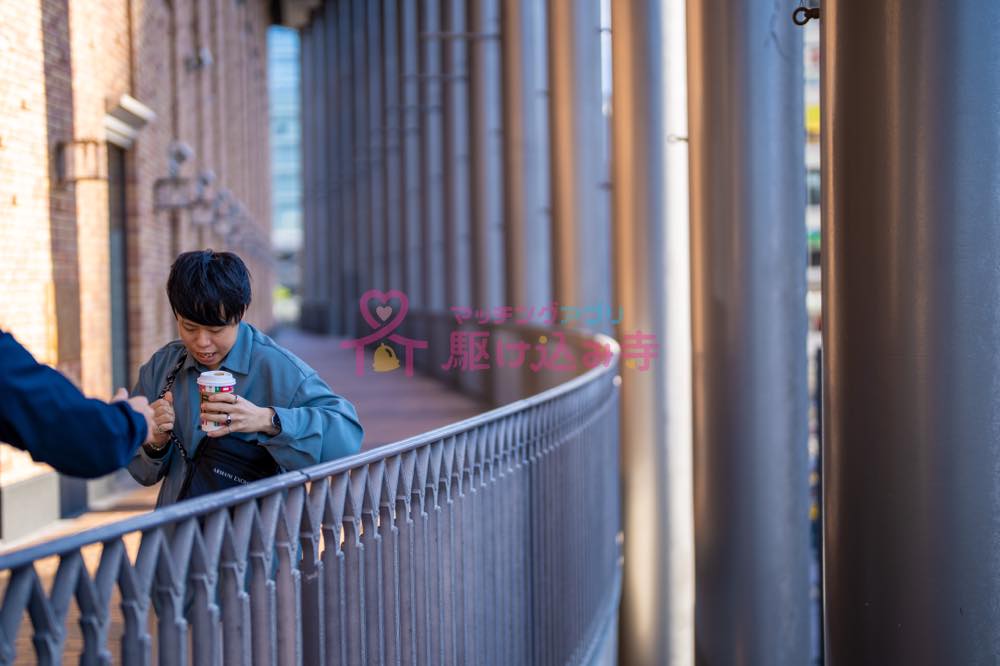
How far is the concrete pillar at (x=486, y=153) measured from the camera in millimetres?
19016

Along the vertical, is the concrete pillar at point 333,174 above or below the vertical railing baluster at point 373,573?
above

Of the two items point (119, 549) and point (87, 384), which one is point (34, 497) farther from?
point (119, 549)

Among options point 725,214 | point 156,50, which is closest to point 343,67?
point 156,50

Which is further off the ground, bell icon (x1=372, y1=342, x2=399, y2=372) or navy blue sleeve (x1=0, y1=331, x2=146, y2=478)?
navy blue sleeve (x1=0, y1=331, x2=146, y2=478)

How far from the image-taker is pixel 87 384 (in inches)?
407

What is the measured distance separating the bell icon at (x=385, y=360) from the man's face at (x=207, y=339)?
2587 centimetres

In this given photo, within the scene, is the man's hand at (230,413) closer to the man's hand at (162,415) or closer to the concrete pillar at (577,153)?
the man's hand at (162,415)

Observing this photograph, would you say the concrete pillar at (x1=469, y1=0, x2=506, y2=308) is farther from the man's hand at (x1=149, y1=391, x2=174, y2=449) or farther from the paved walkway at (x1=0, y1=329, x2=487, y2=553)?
the man's hand at (x1=149, y1=391, x2=174, y2=449)

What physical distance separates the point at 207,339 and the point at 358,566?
79 centimetres

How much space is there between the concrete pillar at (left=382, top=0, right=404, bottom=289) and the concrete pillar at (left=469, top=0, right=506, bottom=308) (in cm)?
1103

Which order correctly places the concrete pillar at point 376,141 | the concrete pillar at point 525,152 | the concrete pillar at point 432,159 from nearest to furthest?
the concrete pillar at point 525,152 → the concrete pillar at point 432,159 → the concrete pillar at point 376,141

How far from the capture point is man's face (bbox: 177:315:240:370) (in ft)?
9.43

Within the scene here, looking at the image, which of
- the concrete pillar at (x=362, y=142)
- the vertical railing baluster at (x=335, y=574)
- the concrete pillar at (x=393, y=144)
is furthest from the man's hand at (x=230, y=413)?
the concrete pillar at (x=362, y=142)

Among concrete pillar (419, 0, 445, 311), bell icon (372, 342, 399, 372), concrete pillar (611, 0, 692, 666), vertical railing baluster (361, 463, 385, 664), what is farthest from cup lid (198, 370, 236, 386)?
bell icon (372, 342, 399, 372)
